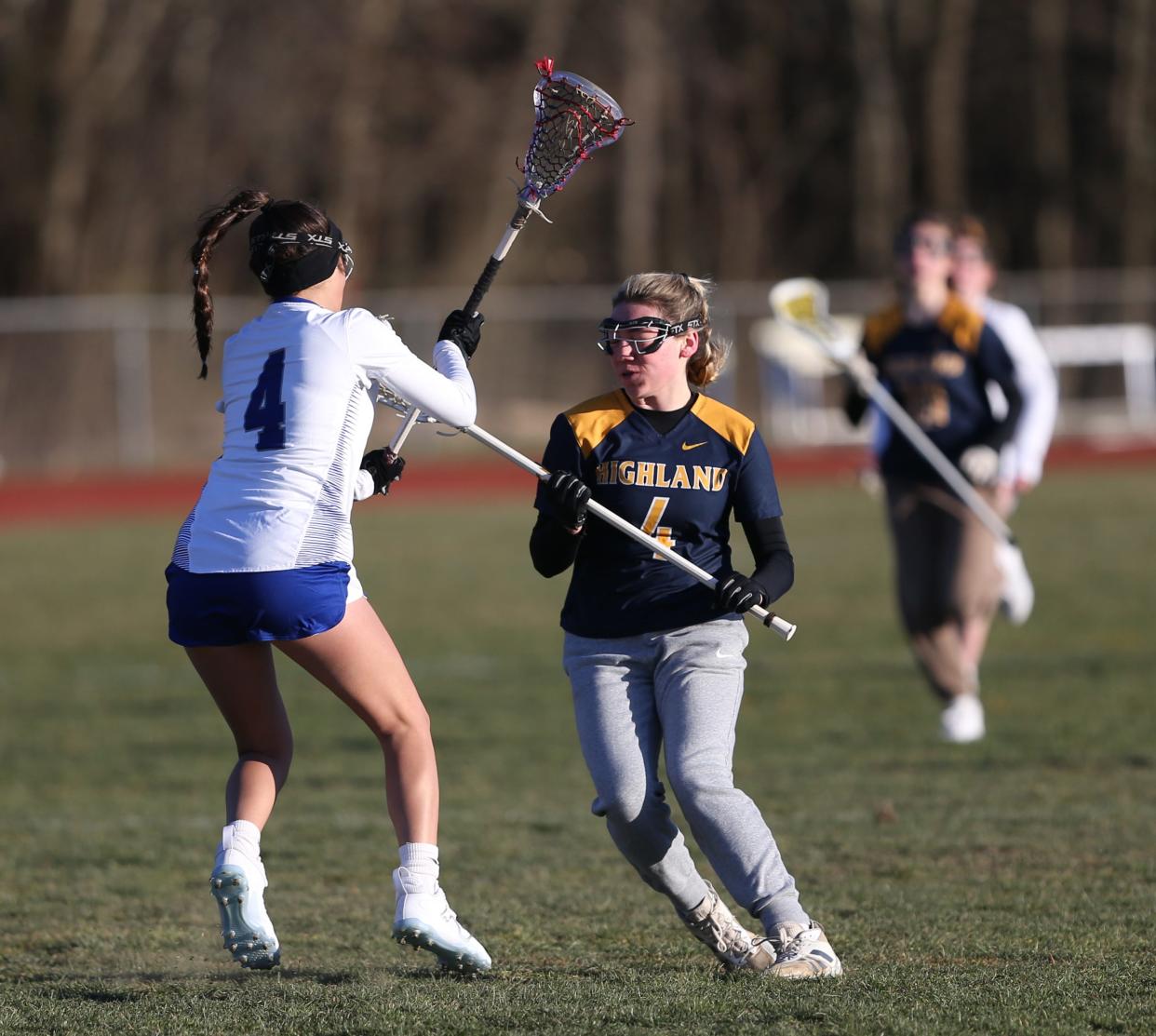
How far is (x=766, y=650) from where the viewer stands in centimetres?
1268

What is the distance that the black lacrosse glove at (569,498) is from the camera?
15.4 ft

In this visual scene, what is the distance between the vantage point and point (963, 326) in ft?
28.9

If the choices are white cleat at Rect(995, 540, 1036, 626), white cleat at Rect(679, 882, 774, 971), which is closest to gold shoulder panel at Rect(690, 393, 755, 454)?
white cleat at Rect(679, 882, 774, 971)

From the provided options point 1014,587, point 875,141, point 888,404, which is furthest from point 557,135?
point 875,141

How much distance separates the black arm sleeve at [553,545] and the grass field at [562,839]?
3.55 feet

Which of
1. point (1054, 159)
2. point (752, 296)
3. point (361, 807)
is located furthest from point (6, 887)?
point (1054, 159)

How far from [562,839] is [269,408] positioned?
3.19 meters

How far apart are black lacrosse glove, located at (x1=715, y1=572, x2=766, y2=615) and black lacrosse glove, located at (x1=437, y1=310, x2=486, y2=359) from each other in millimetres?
938

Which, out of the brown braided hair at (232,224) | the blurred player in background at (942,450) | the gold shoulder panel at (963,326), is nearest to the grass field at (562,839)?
the blurred player in background at (942,450)

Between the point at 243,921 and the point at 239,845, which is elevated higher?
the point at 239,845

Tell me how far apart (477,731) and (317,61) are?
1114 inches

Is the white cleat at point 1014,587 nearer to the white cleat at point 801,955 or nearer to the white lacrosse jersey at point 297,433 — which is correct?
the white cleat at point 801,955

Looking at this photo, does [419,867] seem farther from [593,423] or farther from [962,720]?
[962,720]

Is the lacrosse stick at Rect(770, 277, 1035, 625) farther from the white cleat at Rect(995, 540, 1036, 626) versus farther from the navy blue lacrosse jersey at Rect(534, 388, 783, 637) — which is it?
the navy blue lacrosse jersey at Rect(534, 388, 783, 637)
